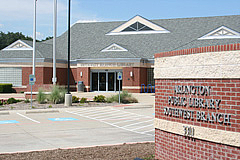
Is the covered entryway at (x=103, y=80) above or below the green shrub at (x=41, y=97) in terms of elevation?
above

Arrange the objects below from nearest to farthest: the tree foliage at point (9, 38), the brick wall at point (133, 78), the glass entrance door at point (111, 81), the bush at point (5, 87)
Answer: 1. the brick wall at point (133, 78)
2. the bush at point (5, 87)
3. the glass entrance door at point (111, 81)
4. the tree foliage at point (9, 38)

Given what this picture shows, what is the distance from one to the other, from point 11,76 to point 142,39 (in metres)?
18.0

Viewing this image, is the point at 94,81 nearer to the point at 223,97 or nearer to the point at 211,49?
the point at 211,49

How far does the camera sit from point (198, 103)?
24.2 ft

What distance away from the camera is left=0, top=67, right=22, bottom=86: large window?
4103 centimetres

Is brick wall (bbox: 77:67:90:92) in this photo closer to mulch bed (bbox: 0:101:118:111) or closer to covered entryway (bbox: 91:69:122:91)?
covered entryway (bbox: 91:69:122:91)

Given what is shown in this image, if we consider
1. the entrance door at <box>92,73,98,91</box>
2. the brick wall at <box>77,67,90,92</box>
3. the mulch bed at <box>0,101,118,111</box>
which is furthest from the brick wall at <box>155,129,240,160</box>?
the entrance door at <box>92,73,98,91</box>

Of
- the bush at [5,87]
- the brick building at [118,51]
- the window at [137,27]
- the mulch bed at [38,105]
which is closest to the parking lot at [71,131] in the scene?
the mulch bed at [38,105]

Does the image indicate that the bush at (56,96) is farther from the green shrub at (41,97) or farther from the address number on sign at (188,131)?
the address number on sign at (188,131)

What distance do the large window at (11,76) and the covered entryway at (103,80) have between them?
8765 millimetres

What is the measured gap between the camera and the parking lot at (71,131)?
442 inches

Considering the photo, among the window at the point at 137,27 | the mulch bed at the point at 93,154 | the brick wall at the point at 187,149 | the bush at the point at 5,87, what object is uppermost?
the window at the point at 137,27

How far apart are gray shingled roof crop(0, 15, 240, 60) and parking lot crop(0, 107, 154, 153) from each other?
2273 centimetres

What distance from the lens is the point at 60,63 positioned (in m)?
43.5
